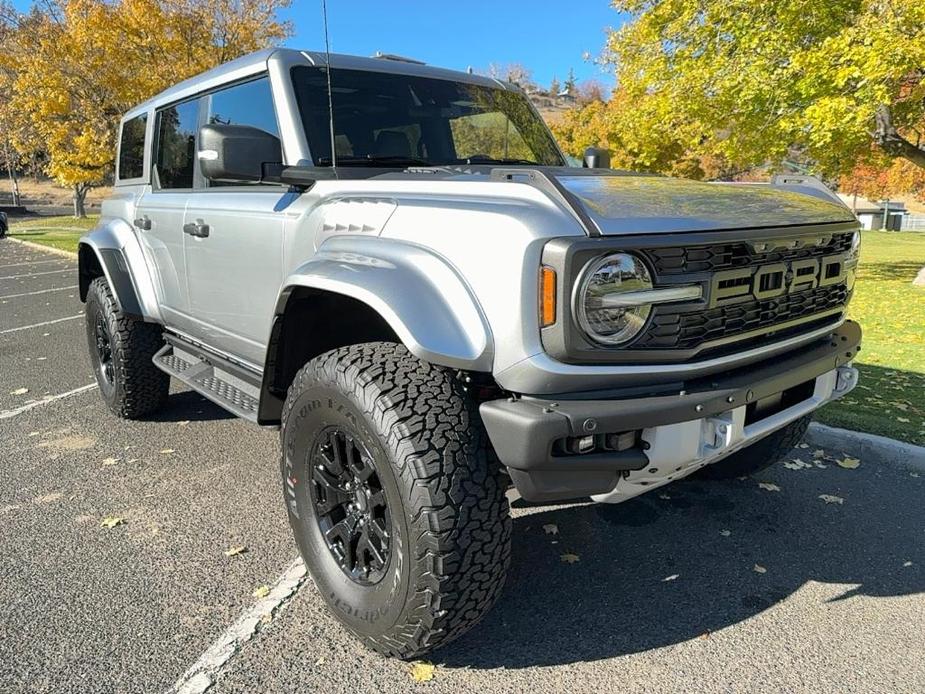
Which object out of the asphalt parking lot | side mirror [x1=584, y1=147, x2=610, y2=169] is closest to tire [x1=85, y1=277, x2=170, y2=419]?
the asphalt parking lot

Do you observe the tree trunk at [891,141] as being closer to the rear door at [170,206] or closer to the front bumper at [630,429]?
the rear door at [170,206]

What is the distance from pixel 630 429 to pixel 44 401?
15.7ft

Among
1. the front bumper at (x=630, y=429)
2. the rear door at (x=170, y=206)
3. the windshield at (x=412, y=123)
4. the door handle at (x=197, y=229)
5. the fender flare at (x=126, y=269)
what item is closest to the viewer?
the front bumper at (x=630, y=429)

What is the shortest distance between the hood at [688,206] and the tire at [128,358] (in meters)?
3.11

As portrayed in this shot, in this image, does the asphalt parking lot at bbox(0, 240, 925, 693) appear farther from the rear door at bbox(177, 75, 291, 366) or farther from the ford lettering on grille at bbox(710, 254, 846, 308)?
the ford lettering on grille at bbox(710, 254, 846, 308)

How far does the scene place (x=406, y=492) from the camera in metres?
2.11

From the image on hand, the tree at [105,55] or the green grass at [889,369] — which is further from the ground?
the tree at [105,55]

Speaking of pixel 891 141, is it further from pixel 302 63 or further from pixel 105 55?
pixel 105 55

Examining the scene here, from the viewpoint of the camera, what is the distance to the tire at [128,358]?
14.5 feet

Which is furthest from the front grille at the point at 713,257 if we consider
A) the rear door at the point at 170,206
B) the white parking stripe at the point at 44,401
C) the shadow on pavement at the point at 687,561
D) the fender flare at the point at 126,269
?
the white parking stripe at the point at 44,401

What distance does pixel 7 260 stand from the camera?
16.1m

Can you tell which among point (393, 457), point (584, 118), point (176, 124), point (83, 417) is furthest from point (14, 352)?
point (584, 118)

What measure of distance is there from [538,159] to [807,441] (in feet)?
8.02

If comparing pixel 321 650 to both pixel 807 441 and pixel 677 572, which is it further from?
pixel 807 441
